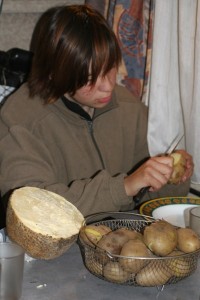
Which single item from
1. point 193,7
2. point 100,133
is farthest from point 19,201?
point 193,7

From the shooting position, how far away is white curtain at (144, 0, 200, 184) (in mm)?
1336

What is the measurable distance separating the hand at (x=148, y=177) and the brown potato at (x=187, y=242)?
0.29 m

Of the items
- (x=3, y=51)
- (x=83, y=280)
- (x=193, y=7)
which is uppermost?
(x=193, y=7)

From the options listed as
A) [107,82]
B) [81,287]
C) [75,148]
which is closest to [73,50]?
[107,82]

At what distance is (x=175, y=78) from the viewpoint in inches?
56.7

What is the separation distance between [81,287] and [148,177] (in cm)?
39

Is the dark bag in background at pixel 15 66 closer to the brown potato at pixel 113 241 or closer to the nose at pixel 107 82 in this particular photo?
the nose at pixel 107 82

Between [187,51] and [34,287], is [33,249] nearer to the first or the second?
[34,287]

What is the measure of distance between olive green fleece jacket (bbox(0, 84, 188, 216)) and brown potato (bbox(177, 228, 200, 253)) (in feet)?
0.97

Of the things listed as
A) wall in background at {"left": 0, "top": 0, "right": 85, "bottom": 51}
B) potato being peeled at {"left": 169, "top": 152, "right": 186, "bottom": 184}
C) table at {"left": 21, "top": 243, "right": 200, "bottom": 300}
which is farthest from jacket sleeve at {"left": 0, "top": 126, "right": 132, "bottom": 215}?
wall in background at {"left": 0, "top": 0, "right": 85, "bottom": 51}

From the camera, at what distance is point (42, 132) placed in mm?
1412

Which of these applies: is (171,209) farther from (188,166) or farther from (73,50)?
(73,50)

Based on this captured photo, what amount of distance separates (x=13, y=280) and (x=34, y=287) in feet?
0.18

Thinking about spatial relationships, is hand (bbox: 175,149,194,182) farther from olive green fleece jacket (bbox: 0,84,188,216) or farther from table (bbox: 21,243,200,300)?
table (bbox: 21,243,200,300)
